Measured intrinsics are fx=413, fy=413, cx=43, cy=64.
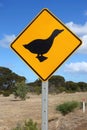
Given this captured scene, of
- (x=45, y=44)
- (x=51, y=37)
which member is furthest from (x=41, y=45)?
(x=51, y=37)

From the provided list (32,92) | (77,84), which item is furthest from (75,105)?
(77,84)

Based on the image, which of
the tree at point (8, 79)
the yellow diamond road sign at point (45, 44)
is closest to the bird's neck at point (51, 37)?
the yellow diamond road sign at point (45, 44)

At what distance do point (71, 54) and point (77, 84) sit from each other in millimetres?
100786

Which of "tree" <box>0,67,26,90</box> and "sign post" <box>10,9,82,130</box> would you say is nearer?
"sign post" <box>10,9,82,130</box>

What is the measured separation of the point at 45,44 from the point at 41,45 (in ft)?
0.21

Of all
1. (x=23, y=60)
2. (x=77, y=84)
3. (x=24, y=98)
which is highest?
(x=77, y=84)

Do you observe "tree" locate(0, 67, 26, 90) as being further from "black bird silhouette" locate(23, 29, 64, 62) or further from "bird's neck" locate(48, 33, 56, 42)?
"bird's neck" locate(48, 33, 56, 42)

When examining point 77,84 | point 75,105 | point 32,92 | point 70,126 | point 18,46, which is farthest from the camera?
point 77,84

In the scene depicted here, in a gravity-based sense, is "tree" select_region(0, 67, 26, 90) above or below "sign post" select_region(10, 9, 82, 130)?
above

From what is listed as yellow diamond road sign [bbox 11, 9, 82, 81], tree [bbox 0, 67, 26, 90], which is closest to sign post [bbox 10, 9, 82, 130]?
yellow diamond road sign [bbox 11, 9, 82, 81]

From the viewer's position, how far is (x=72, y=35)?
5.83 m

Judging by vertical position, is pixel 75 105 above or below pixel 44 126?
above

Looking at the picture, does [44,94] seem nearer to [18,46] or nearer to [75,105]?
[18,46]

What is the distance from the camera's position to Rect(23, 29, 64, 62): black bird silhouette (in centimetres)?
591
